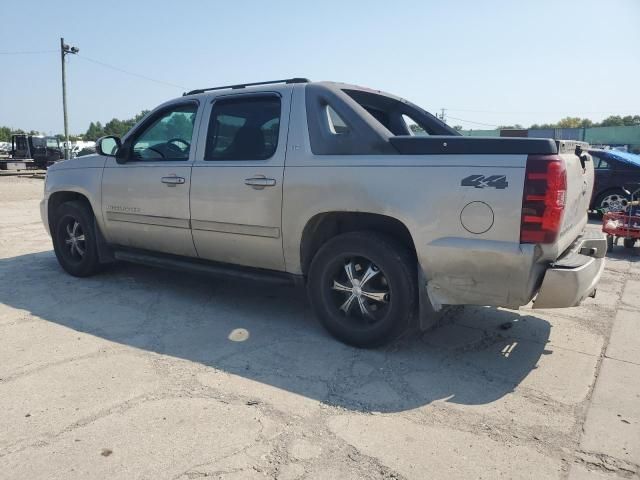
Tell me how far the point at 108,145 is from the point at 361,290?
320 cm

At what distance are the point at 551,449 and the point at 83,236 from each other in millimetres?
4962

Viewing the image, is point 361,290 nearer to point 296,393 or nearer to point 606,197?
point 296,393

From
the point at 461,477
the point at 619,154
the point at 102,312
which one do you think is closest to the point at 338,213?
the point at 461,477

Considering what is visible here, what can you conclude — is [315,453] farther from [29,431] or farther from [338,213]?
[338,213]

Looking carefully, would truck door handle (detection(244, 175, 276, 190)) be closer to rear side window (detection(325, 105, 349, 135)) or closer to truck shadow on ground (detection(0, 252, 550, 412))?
rear side window (detection(325, 105, 349, 135))

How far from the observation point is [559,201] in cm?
303

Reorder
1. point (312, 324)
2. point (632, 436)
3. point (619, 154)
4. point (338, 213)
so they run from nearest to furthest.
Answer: point (632, 436) → point (338, 213) → point (312, 324) → point (619, 154)

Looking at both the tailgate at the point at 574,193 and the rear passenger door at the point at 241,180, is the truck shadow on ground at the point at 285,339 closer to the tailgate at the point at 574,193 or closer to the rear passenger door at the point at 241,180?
the rear passenger door at the point at 241,180

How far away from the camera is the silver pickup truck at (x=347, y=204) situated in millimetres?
3139

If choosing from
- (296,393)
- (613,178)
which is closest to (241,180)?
(296,393)

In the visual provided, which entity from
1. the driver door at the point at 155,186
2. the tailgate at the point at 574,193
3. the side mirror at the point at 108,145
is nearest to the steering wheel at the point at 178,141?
the driver door at the point at 155,186

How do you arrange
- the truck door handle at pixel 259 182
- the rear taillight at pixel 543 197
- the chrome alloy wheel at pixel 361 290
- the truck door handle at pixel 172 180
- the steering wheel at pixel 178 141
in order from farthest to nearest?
the steering wheel at pixel 178 141, the truck door handle at pixel 172 180, the truck door handle at pixel 259 182, the chrome alloy wheel at pixel 361 290, the rear taillight at pixel 543 197

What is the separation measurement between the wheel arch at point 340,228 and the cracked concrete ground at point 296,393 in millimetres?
695

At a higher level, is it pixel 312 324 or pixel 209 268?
pixel 209 268
